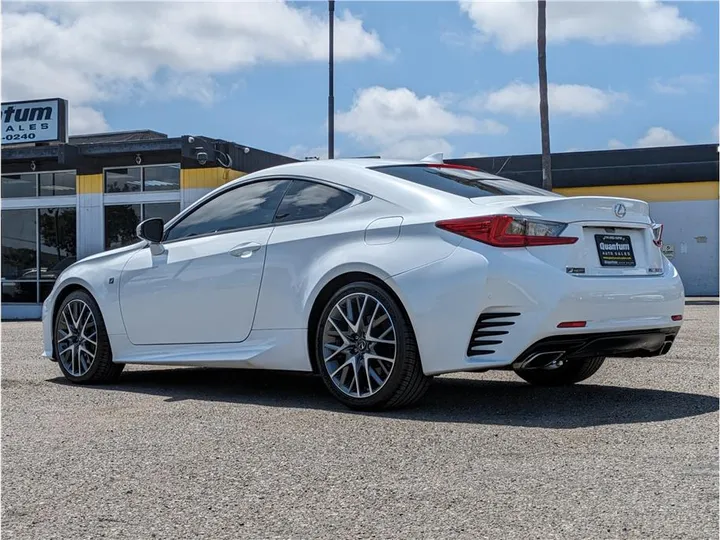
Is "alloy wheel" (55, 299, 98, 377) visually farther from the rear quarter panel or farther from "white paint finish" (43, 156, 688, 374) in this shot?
the rear quarter panel

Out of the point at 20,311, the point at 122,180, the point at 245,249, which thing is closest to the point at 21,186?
the point at 122,180

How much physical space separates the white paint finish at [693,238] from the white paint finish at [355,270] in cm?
2829

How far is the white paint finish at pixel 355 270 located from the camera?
200 inches

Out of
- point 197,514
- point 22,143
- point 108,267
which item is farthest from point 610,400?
point 22,143

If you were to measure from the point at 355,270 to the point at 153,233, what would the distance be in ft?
6.48

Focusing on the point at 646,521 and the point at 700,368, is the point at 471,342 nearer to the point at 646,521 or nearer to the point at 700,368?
the point at 646,521

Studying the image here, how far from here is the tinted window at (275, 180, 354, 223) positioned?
5.98m

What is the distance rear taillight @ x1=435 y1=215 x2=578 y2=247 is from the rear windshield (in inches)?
15.7

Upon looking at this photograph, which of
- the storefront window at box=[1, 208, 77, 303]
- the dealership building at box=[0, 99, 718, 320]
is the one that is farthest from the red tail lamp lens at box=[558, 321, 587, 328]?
the storefront window at box=[1, 208, 77, 303]

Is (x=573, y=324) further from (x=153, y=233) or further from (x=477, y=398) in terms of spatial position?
(x=153, y=233)

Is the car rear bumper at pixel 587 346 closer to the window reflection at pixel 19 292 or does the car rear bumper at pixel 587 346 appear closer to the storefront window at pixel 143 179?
the storefront window at pixel 143 179

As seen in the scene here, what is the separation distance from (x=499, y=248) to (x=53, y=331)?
4.01 m

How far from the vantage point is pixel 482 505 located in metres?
3.52

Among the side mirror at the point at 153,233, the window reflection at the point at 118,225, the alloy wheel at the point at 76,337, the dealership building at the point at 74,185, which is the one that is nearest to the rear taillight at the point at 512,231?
the side mirror at the point at 153,233
